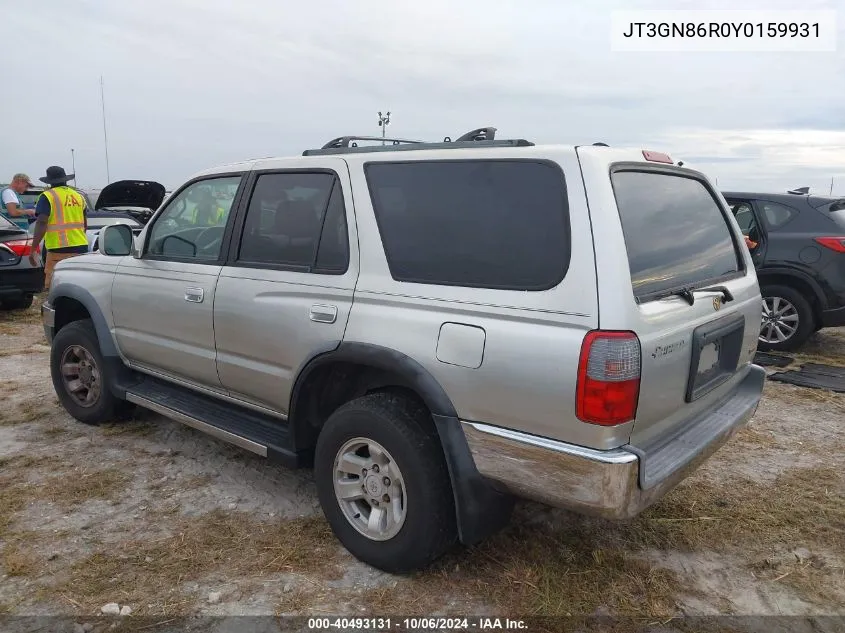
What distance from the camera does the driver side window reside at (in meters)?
3.71

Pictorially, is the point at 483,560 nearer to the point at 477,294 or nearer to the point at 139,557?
the point at 477,294

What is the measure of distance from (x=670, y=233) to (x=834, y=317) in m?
4.90

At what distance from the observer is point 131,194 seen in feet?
30.7

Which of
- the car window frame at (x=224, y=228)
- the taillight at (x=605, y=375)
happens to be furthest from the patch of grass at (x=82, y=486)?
the taillight at (x=605, y=375)

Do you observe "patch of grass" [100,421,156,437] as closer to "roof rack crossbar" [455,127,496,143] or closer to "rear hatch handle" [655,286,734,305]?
"roof rack crossbar" [455,127,496,143]

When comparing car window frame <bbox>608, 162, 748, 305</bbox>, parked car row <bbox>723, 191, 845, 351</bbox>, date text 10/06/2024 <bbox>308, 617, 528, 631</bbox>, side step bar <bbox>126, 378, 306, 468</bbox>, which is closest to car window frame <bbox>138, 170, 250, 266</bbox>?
side step bar <bbox>126, 378, 306, 468</bbox>

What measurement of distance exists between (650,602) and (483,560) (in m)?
0.72

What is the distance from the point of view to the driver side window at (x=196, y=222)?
12.2ft

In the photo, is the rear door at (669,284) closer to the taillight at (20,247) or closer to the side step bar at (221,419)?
the side step bar at (221,419)

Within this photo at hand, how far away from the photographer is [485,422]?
8.20 ft

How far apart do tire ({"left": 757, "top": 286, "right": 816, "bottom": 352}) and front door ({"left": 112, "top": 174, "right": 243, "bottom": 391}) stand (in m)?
5.59

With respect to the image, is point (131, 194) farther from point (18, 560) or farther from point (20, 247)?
point (18, 560)

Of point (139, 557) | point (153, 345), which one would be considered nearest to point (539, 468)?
point (139, 557)

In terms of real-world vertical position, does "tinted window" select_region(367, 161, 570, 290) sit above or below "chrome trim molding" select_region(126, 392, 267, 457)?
above
